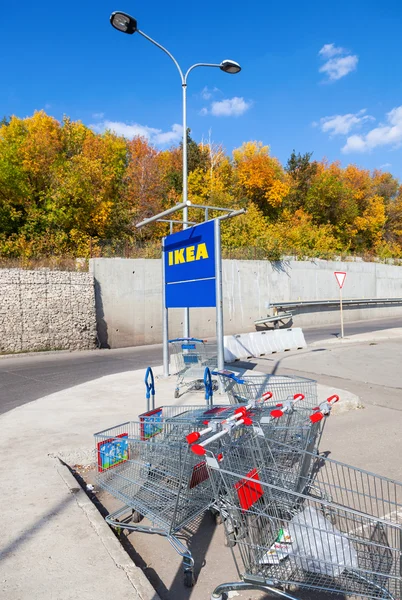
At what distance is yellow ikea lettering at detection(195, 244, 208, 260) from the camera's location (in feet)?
28.7

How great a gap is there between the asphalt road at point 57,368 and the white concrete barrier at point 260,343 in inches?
84.7

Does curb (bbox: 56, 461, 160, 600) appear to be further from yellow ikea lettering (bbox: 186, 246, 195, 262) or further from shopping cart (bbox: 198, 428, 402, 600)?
yellow ikea lettering (bbox: 186, 246, 195, 262)

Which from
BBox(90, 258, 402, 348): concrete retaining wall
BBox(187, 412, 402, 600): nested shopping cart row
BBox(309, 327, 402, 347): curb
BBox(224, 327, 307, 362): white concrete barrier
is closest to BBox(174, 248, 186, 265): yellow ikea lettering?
BBox(224, 327, 307, 362): white concrete barrier

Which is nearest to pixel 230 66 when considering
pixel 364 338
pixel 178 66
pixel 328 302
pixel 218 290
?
pixel 178 66

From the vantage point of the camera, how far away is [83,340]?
16.1 metres

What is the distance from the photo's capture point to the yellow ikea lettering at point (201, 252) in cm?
875

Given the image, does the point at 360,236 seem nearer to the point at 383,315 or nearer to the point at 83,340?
the point at 383,315

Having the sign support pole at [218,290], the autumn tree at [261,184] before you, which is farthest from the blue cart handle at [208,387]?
the autumn tree at [261,184]

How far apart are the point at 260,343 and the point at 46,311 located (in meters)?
7.10

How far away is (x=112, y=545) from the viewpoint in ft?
11.3

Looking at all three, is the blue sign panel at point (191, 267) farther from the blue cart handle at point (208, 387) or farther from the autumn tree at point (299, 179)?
the autumn tree at point (299, 179)

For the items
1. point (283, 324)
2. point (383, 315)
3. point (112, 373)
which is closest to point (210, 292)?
point (112, 373)

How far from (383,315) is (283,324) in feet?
34.8

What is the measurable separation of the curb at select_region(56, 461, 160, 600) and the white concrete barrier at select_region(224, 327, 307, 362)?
8.81 meters
